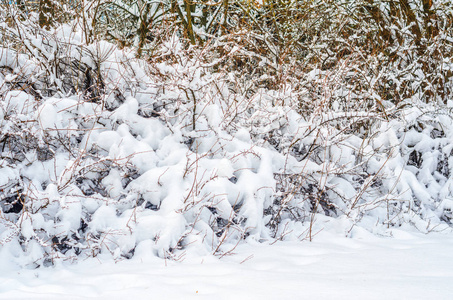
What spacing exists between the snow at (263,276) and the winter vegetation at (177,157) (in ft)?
0.68

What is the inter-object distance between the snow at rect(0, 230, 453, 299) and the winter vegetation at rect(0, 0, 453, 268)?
209 mm

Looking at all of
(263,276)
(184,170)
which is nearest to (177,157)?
(184,170)

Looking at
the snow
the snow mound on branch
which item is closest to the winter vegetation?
the snow mound on branch

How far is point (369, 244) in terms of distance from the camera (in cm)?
312

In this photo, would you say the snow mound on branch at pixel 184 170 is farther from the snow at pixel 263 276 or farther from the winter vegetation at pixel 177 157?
the snow at pixel 263 276

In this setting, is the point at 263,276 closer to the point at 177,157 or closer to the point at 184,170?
the point at 184,170

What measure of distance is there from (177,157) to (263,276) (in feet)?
5.16

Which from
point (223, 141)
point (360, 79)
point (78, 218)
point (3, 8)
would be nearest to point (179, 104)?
point (223, 141)

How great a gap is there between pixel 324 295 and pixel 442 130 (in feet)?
12.3

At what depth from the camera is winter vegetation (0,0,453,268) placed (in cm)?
284

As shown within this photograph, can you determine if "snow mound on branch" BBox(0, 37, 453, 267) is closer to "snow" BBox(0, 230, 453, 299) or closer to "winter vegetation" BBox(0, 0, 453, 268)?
"winter vegetation" BBox(0, 0, 453, 268)

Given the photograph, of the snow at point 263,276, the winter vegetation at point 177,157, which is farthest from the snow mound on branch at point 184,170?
the snow at point 263,276

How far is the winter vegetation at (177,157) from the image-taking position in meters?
2.84

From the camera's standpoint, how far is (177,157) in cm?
346
